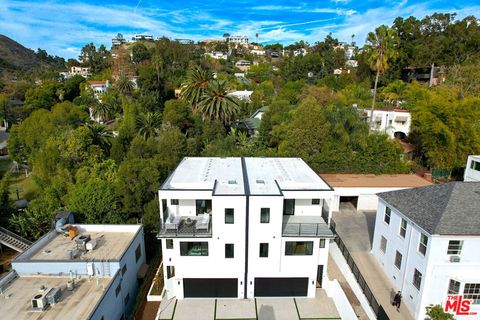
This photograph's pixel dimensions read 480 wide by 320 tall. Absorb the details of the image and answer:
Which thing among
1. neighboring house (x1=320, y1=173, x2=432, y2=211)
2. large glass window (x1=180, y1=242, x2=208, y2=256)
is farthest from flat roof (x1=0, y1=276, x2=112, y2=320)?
neighboring house (x1=320, y1=173, x2=432, y2=211)

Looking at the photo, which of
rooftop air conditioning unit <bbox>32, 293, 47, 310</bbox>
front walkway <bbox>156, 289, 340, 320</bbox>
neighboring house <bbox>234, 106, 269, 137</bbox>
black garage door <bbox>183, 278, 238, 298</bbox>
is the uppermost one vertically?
neighboring house <bbox>234, 106, 269, 137</bbox>

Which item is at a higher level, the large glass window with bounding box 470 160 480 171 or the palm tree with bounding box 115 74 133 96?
the palm tree with bounding box 115 74 133 96

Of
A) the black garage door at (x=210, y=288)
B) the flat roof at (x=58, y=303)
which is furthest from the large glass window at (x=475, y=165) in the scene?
the flat roof at (x=58, y=303)

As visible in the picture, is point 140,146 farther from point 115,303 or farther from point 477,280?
point 477,280

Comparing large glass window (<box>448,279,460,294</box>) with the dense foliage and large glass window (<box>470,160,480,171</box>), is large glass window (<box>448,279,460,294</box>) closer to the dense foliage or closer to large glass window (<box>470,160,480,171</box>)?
large glass window (<box>470,160,480,171</box>)

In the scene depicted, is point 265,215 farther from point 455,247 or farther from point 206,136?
point 206,136

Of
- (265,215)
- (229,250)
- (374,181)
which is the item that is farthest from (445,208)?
(374,181)

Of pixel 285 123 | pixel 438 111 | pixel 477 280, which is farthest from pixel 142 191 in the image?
pixel 438 111

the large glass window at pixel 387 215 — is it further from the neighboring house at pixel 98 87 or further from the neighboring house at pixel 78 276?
the neighboring house at pixel 98 87
